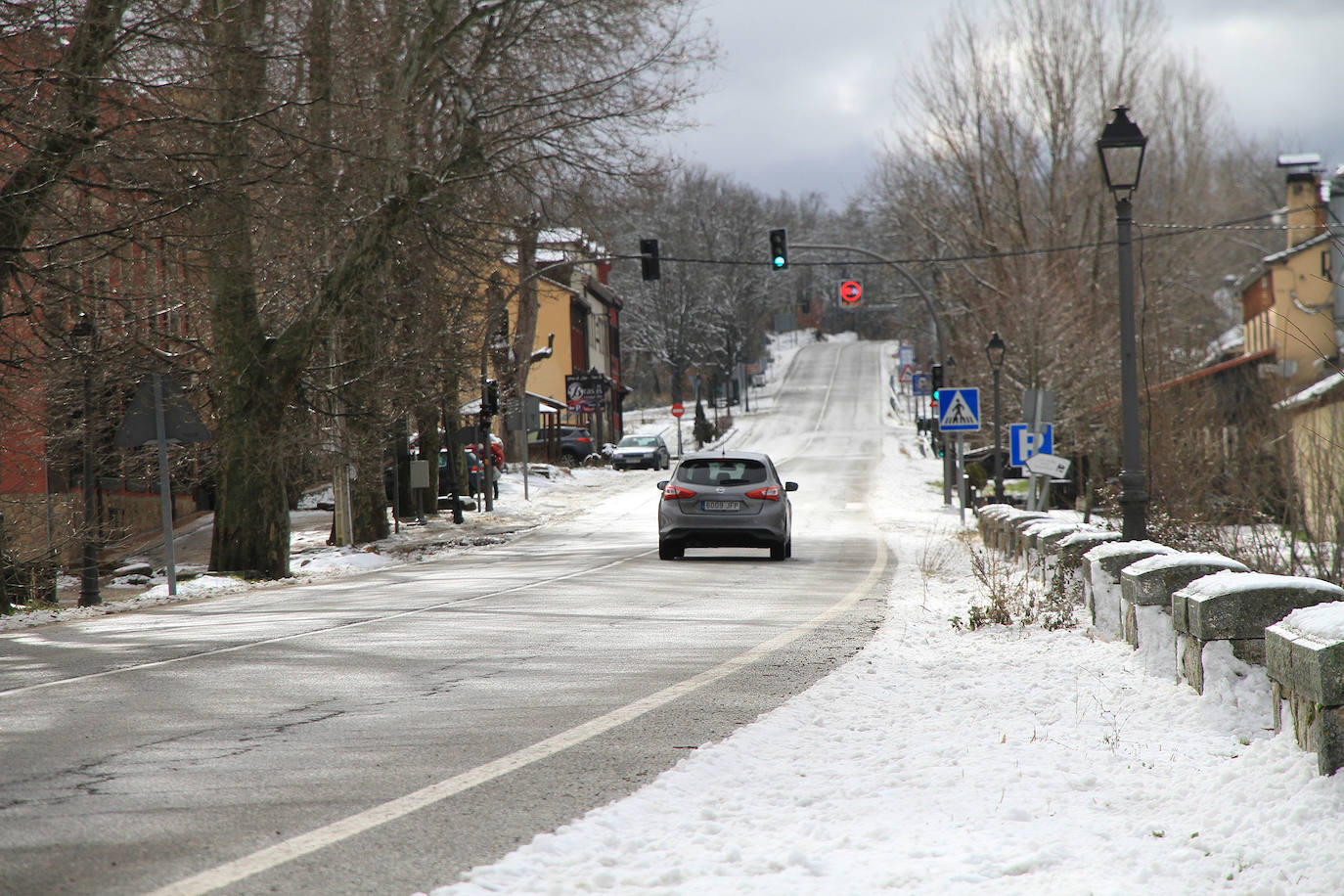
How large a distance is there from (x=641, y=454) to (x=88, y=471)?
39542 millimetres

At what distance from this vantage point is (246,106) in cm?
1677

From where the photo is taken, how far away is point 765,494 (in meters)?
19.4

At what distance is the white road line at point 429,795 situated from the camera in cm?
428

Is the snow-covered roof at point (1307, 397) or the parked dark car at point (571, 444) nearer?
the snow-covered roof at point (1307, 397)

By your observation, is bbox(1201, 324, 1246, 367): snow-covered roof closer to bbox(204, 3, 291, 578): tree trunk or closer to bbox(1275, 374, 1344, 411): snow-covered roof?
bbox(1275, 374, 1344, 411): snow-covered roof

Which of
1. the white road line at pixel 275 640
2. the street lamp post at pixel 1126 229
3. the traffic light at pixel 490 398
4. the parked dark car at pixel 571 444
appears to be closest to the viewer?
the white road line at pixel 275 640

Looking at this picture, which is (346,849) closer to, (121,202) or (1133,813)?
(1133,813)

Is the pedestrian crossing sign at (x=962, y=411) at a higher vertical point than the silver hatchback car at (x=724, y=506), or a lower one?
higher

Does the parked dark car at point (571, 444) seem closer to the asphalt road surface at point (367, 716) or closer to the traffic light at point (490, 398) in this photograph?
the traffic light at point (490, 398)

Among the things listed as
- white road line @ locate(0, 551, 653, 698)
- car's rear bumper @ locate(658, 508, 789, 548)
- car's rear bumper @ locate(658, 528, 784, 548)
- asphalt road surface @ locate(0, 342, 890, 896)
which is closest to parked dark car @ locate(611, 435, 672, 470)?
car's rear bumper @ locate(658, 528, 784, 548)

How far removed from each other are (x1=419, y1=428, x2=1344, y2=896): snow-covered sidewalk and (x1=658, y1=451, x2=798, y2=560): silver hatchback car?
11298 mm

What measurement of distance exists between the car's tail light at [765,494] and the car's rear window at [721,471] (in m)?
0.12

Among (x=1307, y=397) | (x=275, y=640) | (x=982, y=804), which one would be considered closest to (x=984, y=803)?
(x=982, y=804)

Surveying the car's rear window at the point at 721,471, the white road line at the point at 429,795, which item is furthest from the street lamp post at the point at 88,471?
the white road line at the point at 429,795
